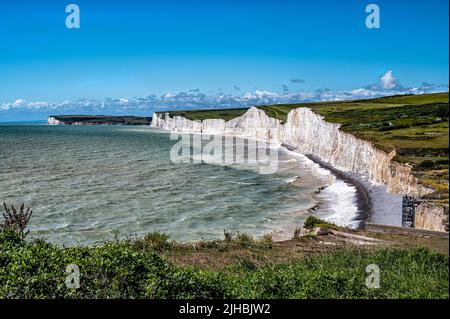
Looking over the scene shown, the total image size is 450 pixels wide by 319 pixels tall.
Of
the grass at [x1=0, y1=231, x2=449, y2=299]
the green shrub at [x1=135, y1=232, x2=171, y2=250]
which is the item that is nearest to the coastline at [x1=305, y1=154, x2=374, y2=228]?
the green shrub at [x1=135, y1=232, x2=171, y2=250]

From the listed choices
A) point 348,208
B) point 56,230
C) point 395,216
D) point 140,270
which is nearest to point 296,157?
point 348,208

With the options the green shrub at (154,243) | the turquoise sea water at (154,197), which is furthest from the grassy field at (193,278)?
the turquoise sea water at (154,197)

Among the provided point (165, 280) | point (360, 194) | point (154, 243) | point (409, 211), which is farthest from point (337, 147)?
point (165, 280)

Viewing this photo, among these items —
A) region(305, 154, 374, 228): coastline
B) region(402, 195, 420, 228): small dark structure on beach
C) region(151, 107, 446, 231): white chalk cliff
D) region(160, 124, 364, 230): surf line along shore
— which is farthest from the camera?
region(151, 107, 446, 231): white chalk cliff

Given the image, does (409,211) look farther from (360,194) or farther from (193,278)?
(193,278)

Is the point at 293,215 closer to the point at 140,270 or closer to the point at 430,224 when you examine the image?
the point at 430,224

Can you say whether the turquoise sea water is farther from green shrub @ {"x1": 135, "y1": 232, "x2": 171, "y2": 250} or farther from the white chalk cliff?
the white chalk cliff

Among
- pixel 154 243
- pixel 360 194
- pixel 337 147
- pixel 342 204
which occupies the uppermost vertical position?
pixel 337 147
